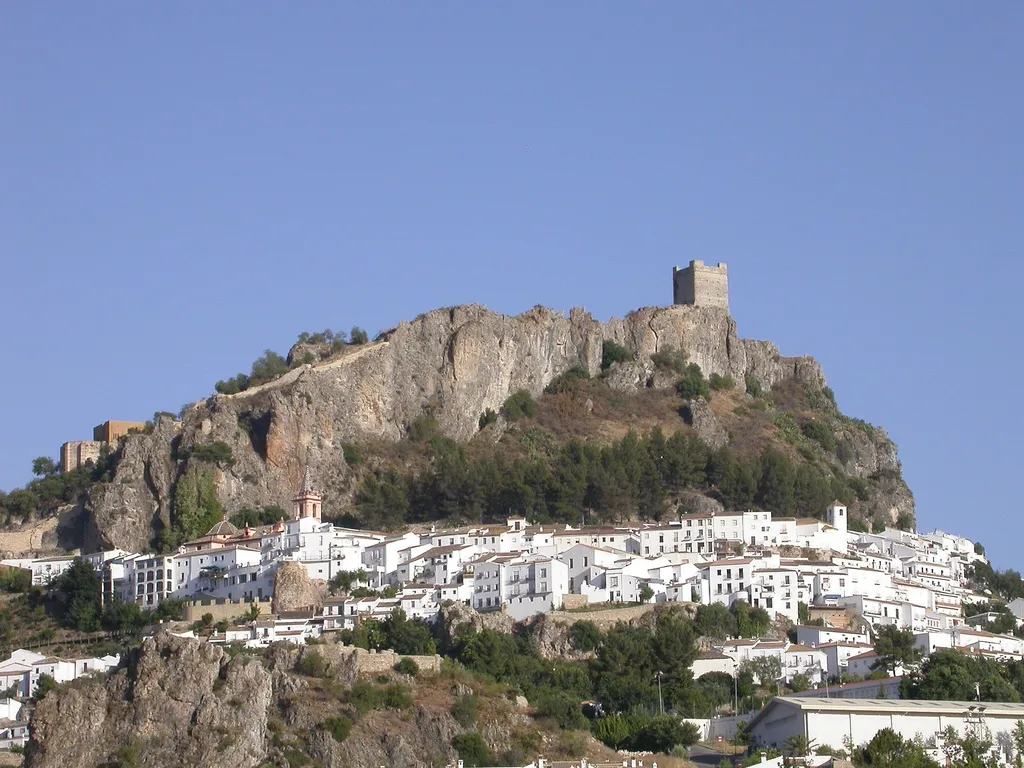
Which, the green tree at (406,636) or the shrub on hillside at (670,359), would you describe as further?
the shrub on hillside at (670,359)

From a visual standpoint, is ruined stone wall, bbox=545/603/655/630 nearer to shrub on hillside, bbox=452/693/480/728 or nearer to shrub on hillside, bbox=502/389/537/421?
shrub on hillside, bbox=452/693/480/728

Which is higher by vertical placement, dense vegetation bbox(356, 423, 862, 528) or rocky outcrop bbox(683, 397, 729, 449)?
rocky outcrop bbox(683, 397, 729, 449)

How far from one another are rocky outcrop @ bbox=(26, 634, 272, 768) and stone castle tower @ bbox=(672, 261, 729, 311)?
64.5 m

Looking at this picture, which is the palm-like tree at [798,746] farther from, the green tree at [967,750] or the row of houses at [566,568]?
the row of houses at [566,568]

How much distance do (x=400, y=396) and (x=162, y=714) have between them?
46.9 metres

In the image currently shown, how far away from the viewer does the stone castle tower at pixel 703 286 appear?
13250cm

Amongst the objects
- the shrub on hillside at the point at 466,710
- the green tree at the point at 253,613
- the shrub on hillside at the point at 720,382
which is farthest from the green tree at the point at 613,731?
the shrub on hillside at the point at 720,382

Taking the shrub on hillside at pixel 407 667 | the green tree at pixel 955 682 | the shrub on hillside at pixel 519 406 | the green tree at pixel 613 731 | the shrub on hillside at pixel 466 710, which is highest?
the shrub on hillside at pixel 519 406

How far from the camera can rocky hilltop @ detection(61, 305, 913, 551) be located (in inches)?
4154

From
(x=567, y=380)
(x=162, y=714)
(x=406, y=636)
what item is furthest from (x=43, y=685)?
(x=567, y=380)

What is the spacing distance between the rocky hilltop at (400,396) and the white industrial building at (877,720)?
134ft

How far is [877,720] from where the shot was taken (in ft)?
222

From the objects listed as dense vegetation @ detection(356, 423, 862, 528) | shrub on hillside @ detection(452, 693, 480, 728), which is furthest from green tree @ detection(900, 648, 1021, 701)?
dense vegetation @ detection(356, 423, 862, 528)

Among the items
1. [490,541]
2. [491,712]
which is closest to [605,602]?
[490,541]
